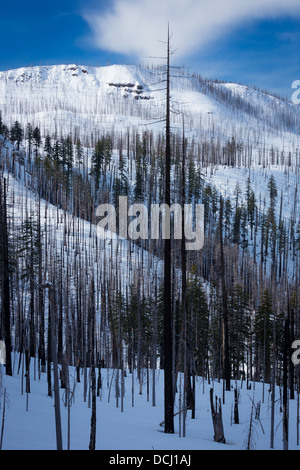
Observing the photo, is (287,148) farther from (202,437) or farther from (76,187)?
(202,437)

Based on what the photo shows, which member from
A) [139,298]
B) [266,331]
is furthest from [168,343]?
[266,331]

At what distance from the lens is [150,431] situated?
12836 mm

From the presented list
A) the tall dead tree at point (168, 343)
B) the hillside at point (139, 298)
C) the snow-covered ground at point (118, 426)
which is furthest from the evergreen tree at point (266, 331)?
the tall dead tree at point (168, 343)

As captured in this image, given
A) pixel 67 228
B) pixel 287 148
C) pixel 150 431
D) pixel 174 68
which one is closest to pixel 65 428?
pixel 150 431

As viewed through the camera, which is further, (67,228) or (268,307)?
(67,228)

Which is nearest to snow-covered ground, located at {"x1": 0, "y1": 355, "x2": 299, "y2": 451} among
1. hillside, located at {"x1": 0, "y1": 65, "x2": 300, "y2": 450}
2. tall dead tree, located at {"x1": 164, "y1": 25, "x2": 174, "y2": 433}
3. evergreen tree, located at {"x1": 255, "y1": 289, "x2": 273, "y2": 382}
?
hillside, located at {"x1": 0, "y1": 65, "x2": 300, "y2": 450}

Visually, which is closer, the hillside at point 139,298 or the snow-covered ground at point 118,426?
the snow-covered ground at point 118,426

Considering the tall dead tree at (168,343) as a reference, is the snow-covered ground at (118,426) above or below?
below

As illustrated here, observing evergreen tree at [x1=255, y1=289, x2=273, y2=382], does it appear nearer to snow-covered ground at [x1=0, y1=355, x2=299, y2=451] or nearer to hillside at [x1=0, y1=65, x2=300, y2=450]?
hillside at [x1=0, y1=65, x2=300, y2=450]

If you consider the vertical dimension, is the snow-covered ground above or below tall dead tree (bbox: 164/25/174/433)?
below

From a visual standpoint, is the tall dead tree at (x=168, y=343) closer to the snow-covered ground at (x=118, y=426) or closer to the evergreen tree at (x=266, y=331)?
the snow-covered ground at (x=118, y=426)

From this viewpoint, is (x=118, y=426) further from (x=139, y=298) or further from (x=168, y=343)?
(x=139, y=298)
